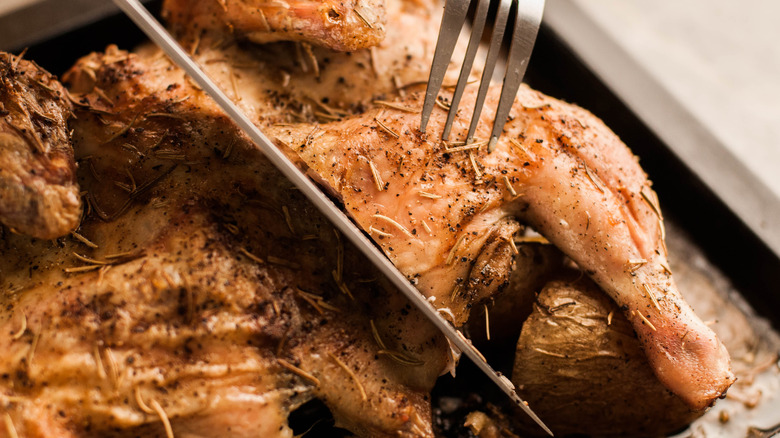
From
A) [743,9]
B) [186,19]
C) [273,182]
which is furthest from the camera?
[743,9]

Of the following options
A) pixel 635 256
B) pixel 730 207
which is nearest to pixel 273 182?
pixel 635 256

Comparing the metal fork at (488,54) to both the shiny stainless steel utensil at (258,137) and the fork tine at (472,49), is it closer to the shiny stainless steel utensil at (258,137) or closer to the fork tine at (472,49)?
the fork tine at (472,49)

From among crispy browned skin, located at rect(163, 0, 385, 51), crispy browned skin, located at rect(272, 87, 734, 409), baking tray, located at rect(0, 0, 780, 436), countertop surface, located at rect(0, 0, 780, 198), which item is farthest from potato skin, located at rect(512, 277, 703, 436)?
countertop surface, located at rect(0, 0, 780, 198)

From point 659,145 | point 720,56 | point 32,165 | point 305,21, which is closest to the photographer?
point 32,165

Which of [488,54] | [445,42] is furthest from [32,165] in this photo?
[488,54]

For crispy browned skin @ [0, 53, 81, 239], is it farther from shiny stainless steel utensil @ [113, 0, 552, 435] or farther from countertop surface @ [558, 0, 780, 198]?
countertop surface @ [558, 0, 780, 198]

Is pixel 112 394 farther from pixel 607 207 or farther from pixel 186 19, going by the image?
pixel 607 207

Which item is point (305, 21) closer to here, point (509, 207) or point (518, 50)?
point (518, 50)
